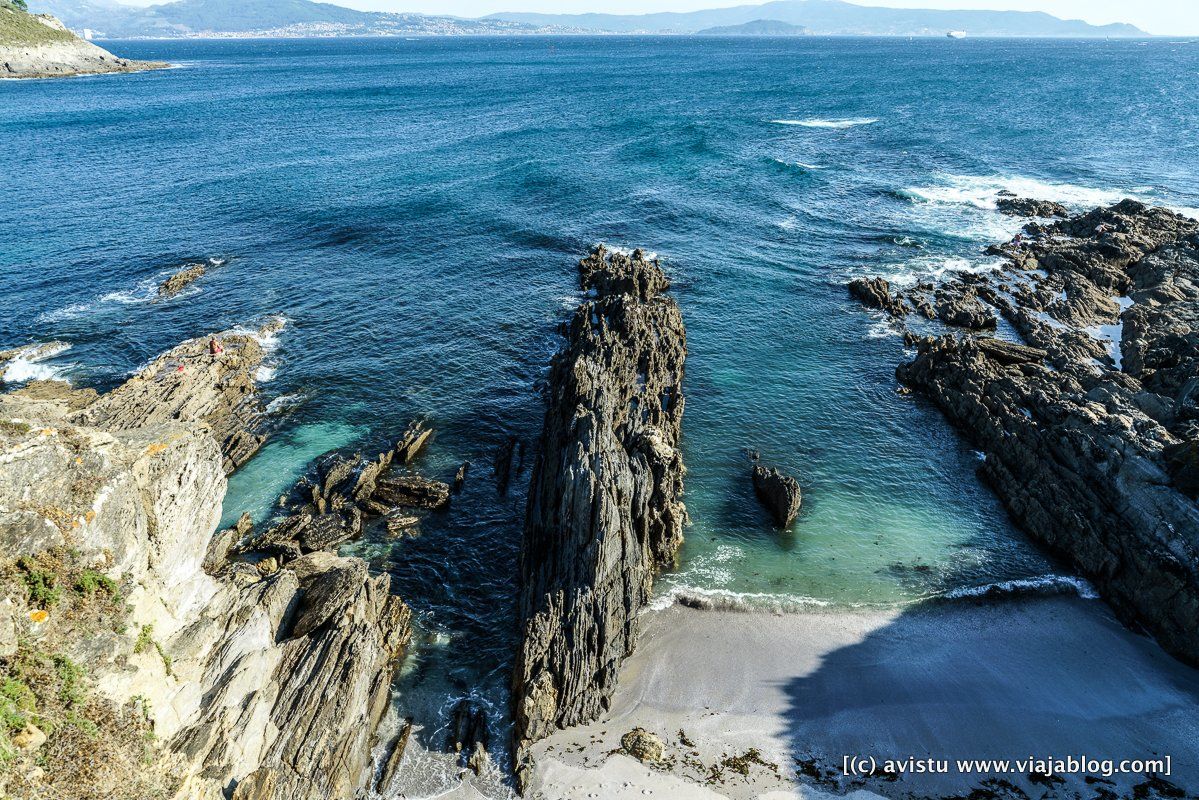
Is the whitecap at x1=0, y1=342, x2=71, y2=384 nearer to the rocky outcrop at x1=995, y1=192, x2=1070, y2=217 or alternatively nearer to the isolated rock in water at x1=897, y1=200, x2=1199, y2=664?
the isolated rock in water at x1=897, y1=200, x2=1199, y2=664

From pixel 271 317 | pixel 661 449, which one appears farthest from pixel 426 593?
pixel 271 317

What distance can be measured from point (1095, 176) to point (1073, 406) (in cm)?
8595

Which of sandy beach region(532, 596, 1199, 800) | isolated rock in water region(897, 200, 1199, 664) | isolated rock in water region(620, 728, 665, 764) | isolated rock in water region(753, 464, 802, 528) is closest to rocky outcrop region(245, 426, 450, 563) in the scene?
sandy beach region(532, 596, 1199, 800)

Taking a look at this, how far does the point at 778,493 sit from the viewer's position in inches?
1469

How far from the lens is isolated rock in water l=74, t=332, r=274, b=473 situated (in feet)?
131

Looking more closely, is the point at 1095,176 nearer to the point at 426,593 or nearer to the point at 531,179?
the point at 531,179

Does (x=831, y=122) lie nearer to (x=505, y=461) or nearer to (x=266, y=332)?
(x=266, y=332)

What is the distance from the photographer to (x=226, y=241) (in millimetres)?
72438

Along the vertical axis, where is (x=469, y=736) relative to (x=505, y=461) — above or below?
below

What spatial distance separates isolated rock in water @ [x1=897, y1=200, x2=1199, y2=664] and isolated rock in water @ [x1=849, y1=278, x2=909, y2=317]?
5.82m

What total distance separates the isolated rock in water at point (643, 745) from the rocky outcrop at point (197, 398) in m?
28.5

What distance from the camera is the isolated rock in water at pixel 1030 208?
3219 inches

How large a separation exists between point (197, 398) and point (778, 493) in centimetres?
3816

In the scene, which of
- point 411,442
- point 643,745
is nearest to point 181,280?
point 411,442
